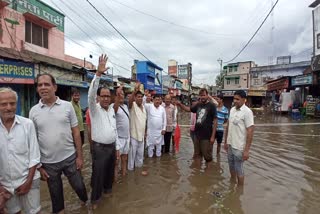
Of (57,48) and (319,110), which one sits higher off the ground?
(57,48)

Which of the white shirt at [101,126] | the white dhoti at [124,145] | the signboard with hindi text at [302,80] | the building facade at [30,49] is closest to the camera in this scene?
the white shirt at [101,126]

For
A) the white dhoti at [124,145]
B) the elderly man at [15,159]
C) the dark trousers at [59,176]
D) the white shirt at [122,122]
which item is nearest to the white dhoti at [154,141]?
the white dhoti at [124,145]

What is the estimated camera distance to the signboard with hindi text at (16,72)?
11.6 metres

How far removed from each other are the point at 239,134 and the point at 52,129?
310 centimetres

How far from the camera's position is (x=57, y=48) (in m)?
18.7

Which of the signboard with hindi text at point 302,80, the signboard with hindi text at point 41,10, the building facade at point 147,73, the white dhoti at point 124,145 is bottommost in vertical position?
the white dhoti at point 124,145

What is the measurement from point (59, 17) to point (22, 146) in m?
18.2

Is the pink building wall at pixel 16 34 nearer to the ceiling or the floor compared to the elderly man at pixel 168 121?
nearer to the ceiling

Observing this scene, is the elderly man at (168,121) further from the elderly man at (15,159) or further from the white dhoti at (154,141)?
the elderly man at (15,159)

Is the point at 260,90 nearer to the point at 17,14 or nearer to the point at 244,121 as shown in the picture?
the point at 17,14

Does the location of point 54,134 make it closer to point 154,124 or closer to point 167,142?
point 154,124

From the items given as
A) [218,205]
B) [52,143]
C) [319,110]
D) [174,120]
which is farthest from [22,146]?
[319,110]

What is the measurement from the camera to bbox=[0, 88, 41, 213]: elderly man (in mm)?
2615

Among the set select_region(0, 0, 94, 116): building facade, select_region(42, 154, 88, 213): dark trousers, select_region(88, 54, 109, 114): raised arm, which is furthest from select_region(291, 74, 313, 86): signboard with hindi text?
select_region(42, 154, 88, 213): dark trousers
